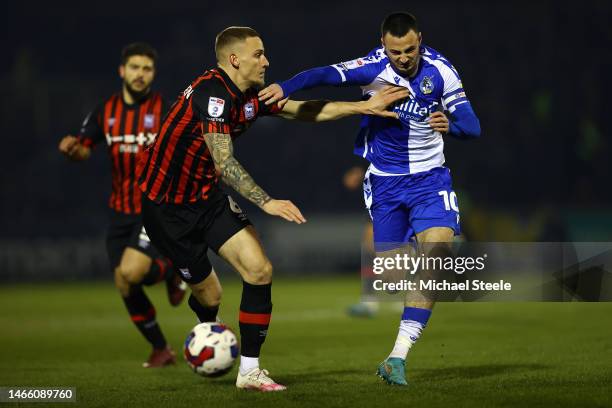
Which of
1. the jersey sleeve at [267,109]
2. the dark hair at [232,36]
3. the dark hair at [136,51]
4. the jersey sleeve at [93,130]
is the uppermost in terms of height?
the dark hair at [136,51]

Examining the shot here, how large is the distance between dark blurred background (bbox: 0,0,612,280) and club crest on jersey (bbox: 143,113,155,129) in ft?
46.0

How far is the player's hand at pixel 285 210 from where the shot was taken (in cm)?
552

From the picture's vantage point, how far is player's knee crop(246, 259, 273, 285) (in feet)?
20.4

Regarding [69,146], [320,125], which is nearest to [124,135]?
[69,146]

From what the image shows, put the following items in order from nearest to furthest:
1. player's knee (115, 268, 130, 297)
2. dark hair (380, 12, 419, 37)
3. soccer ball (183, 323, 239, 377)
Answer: soccer ball (183, 323, 239, 377) < dark hair (380, 12, 419, 37) < player's knee (115, 268, 130, 297)

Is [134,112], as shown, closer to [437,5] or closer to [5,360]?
[5,360]

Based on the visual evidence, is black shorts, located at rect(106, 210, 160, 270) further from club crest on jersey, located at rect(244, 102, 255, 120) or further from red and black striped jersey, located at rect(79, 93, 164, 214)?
club crest on jersey, located at rect(244, 102, 255, 120)

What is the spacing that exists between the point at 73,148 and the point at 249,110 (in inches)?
113

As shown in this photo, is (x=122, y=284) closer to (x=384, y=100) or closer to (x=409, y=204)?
(x=409, y=204)

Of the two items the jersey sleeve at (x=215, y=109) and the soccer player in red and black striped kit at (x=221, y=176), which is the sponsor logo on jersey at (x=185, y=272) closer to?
the soccer player in red and black striped kit at (x=221, y=176)

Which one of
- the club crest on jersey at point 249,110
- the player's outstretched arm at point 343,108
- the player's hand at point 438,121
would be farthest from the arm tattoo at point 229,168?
the player's hand at point 438,121

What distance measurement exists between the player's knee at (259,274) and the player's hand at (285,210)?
1.97 ft

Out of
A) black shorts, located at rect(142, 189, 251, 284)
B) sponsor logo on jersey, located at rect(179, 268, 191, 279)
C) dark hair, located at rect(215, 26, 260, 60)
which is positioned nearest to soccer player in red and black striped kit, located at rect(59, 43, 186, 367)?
sponsor logo on jersey, located at rect(179, 268, 191, 279)

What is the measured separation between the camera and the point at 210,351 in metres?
6.04
